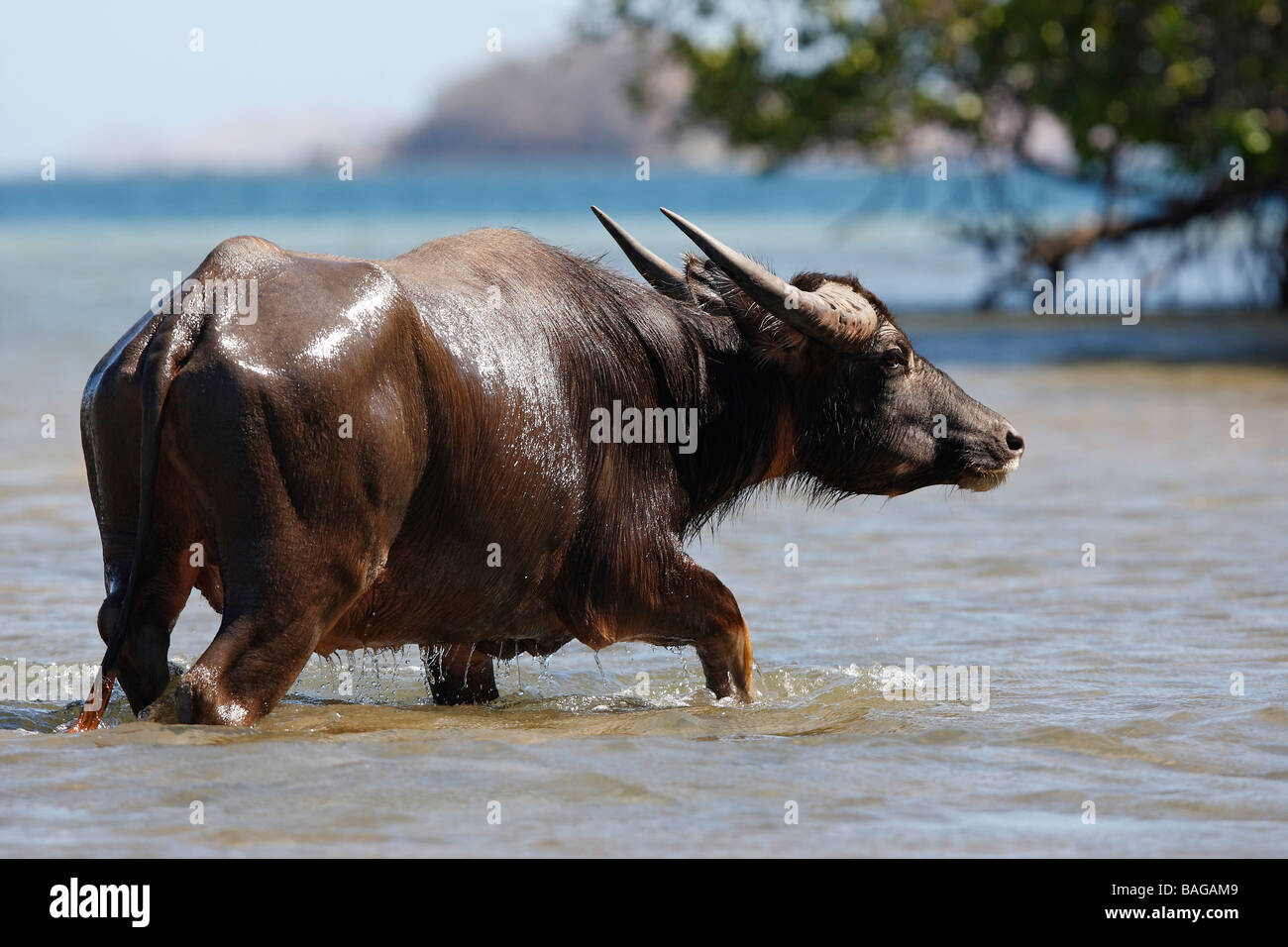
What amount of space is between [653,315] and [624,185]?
108588 millimetres

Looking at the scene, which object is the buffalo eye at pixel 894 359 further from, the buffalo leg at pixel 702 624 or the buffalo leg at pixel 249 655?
the buffalo leg at pixel 249 655

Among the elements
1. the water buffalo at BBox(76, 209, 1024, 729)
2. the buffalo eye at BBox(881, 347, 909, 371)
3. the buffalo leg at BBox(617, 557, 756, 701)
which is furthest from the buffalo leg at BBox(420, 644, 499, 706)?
the buffalo eye at BBox(881, 347, 909, 371)

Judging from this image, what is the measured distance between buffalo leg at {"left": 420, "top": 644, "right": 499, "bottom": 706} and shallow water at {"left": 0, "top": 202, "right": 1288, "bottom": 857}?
0.09m

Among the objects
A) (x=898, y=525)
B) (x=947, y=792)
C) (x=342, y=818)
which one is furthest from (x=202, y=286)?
(x=898, y=525)

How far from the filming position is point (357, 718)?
6020mm

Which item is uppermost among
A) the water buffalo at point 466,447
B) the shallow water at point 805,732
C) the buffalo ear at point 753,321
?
the buffalo ear at point 753,321

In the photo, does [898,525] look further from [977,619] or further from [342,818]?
[342,818]

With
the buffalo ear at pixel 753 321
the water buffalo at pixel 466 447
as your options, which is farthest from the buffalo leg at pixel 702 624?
the buffalo ear at pixel 753 321

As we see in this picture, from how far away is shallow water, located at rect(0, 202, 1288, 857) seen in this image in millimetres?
4738

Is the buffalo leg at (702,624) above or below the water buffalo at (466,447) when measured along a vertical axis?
below

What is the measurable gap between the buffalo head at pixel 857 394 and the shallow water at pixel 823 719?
80cm

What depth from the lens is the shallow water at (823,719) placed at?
4.74 m

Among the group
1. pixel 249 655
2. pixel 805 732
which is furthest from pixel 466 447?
pixel 805 732
